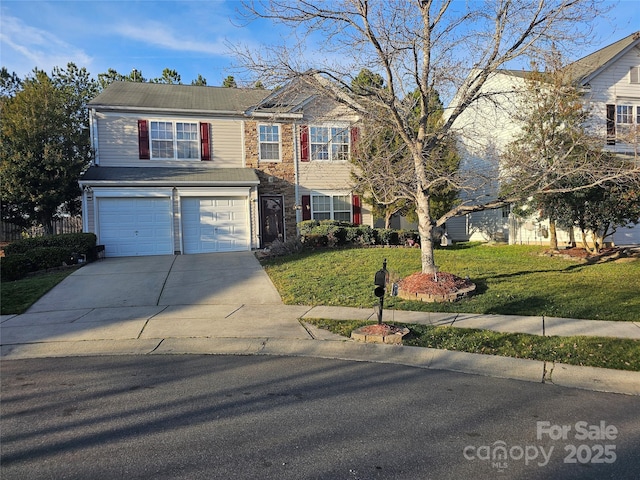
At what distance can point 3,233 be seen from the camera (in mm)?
21281

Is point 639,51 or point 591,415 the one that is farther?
point 639,51

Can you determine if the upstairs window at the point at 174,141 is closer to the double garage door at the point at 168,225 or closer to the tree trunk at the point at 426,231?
the double garage door at the point at 168,225

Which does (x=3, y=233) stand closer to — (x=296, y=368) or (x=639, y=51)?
(x=296, y=368)

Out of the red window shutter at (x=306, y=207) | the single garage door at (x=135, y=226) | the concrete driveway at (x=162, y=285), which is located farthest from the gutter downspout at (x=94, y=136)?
the red window shutter at (x=306, y=207)

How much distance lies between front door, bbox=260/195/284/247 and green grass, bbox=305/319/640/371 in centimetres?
1201

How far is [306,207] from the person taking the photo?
19.9 metres

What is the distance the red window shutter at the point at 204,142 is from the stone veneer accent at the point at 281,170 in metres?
1.60

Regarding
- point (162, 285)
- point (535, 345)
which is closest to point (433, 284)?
point (535, 345)

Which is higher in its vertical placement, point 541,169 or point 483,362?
point 541,169

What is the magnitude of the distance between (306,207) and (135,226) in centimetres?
704

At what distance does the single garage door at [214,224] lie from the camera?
18.0m

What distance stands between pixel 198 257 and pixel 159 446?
12896 millimetres

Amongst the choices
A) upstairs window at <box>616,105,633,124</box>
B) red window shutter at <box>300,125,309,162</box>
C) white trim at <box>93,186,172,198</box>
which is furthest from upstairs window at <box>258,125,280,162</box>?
upstairs window at <box>616,105,633,124</box>

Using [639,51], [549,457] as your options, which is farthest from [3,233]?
[639,51]
